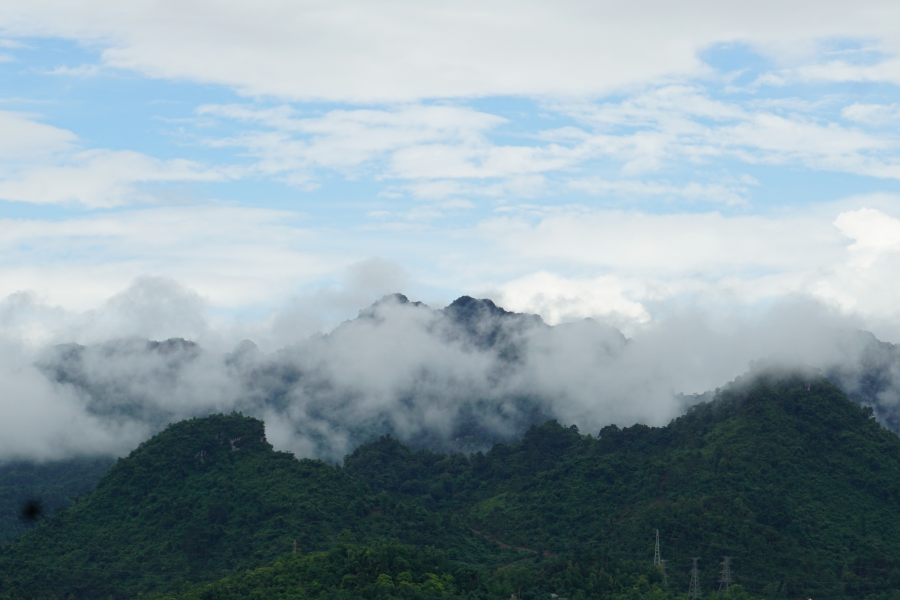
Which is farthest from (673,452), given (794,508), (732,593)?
(732,593)

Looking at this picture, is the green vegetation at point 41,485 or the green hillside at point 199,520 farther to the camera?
the green vegetation at point 41,485

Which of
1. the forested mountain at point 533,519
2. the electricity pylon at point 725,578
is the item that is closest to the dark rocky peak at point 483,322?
the forested mountain at point 533,519

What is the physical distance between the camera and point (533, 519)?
243 feet

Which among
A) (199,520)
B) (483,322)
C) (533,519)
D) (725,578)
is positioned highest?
(483,322)

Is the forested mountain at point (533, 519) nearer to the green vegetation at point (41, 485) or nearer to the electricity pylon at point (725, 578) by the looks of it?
the electricity pylon at point (725, 578)

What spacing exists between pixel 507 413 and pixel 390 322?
77.5ft

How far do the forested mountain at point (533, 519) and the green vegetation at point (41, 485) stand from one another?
72.6 feet

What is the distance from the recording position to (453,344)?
5098 inches

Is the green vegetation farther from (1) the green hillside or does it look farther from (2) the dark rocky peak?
(2) the dark rocky peak

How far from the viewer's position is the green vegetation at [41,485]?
88062 millimetres

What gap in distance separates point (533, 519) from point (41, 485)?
61.5 m

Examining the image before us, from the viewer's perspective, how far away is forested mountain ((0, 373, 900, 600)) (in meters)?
47.8

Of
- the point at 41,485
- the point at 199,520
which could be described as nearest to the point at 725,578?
the point at 199,520

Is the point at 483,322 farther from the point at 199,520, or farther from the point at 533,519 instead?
the point at 199,520
